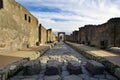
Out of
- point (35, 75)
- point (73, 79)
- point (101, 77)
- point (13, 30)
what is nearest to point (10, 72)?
point (35, 75)

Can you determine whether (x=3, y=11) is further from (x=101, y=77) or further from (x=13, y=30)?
(x=101, y=77)

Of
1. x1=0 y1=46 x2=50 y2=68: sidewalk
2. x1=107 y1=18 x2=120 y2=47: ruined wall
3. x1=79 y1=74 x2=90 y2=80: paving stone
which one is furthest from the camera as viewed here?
x1=107 y1=18 x2=120 y2=47: ruined wall

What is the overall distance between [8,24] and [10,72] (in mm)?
4905

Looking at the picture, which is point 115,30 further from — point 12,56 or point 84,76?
point 84,76

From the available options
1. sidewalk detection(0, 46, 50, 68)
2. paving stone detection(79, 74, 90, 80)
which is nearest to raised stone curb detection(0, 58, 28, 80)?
sidewalk detection(0, 46, 50, 68)

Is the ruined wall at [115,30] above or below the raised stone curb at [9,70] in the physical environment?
above

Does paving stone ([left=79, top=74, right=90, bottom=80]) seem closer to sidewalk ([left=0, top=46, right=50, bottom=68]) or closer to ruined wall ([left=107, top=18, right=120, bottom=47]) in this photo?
sidewalk ([left=0, top=46, right=50, bottom=68])

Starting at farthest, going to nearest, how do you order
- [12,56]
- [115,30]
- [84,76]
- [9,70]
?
1. [115,30]
2. [12,56]
3. [84,76]
4. [9,70]

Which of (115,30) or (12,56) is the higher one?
(115,30)

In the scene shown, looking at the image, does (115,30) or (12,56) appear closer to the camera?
(12,56)

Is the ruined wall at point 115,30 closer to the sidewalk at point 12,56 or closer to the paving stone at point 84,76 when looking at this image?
the sidewalk at point 12,56

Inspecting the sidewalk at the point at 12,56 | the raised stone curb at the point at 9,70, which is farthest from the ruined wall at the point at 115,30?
the raised stone curb at the point at 9,70

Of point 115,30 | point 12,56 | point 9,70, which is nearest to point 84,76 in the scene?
point 9,70

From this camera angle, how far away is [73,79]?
4.59m
